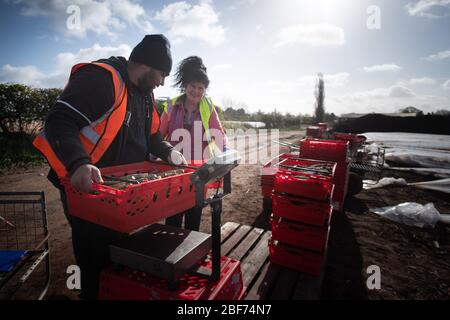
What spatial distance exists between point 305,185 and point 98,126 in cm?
238

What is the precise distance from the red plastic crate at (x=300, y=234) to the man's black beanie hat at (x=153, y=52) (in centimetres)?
239

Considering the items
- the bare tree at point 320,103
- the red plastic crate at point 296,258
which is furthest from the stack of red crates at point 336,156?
the bare tree at point 320,103

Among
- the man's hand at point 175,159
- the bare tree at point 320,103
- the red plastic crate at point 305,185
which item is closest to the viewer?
the man's hand at point 175,159

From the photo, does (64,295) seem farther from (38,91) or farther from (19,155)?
(38,91)

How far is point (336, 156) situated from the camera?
16.7 ft

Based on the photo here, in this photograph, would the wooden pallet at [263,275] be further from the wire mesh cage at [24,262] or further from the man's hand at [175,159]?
the wire mesh cage at [24,262]

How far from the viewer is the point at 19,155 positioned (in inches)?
331

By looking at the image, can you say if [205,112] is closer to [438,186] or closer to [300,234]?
[300,234]

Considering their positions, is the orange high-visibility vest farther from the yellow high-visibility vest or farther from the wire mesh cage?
the yellow high-visibility vest

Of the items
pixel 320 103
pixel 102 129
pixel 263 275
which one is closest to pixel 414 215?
pixel 263 275

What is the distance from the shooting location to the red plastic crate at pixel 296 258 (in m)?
3.08

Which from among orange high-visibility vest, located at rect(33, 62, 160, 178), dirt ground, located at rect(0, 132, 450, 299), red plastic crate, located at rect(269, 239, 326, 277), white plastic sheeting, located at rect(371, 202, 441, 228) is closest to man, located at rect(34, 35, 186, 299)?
orange high-visibility vest, located at rect(33, 62, 160, 178)

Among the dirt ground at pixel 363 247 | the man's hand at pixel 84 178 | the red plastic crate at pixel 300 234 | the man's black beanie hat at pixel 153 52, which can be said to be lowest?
the dirt ground at pixel 363 247

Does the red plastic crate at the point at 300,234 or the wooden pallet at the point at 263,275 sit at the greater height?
the red plastic crate at the point at 300,234
